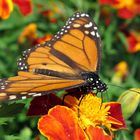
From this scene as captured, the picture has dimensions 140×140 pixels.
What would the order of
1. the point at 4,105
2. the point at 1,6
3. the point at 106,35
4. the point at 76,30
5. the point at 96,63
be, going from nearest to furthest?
the point at 4,105
the point at 96,63
the point at 76,30
the point at 1,6
the point at 106,35

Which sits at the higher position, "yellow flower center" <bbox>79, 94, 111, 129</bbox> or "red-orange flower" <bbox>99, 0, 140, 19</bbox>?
"red-orange flower" <bbox>99, 0, 140, 19</bbox>

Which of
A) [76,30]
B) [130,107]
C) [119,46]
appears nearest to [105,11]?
[119,46]

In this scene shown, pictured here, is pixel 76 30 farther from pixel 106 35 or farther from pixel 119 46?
pixel 119 46

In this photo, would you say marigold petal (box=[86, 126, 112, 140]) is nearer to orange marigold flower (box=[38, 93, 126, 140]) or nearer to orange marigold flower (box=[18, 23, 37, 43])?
orange marigold flower (box=[38, 93, 126, 140])

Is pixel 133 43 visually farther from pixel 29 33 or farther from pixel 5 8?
pixel 5 8

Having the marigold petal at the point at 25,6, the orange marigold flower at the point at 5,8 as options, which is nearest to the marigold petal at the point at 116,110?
the orange marigold flower at the point at 5,8

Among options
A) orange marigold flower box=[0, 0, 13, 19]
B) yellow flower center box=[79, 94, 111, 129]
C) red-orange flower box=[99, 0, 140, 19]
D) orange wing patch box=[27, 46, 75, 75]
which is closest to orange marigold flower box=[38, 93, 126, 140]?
yellow flower center box=[79, 94, 111, 129]

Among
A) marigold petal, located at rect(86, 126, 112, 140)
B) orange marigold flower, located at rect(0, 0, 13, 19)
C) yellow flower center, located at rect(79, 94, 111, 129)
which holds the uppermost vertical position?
orange marigold flower, located at rect(0, 0, 13, 19)

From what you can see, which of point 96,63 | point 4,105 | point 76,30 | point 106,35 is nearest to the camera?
point 4,105
